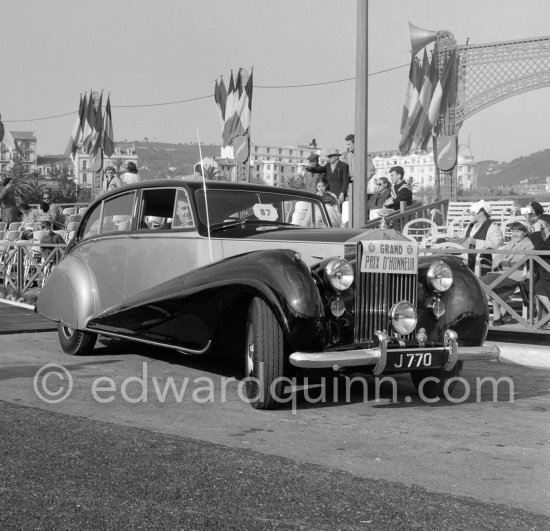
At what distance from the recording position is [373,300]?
20.6 feet

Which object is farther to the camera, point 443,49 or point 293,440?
point 443,49

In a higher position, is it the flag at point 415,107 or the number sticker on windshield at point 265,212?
the flag at point 415,107

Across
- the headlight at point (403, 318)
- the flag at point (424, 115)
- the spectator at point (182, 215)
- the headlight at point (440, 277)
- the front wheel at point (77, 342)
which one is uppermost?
the flag at point (424, 115)

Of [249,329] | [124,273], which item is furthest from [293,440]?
[124,273]

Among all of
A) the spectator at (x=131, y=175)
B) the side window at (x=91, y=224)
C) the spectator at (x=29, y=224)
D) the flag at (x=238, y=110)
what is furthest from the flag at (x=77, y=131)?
the side window at (x=91, y=224)

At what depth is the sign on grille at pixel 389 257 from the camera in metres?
6.25

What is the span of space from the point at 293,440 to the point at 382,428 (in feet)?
2.35

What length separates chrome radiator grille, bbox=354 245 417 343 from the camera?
245 inches

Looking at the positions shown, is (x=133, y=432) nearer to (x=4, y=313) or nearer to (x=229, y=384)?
(x=229, y=384)

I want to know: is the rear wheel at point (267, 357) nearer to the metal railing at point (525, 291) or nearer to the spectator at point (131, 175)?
the metal railing at point (525, 291)

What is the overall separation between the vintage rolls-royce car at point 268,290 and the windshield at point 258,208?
1 cm

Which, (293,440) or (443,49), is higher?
(443,49)

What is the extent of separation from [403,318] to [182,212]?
243 cm

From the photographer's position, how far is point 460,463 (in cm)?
473
